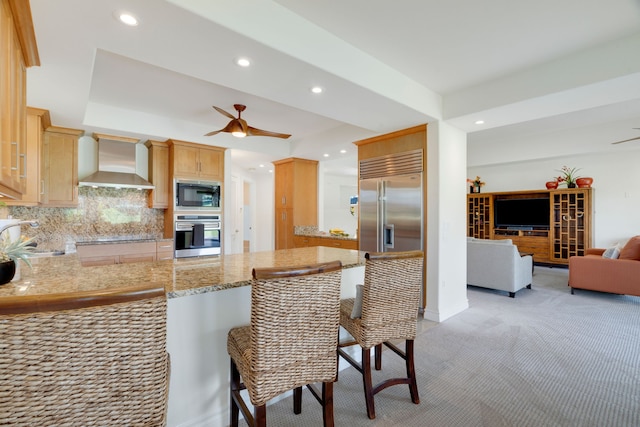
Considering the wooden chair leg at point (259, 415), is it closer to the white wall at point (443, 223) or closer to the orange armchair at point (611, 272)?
the white wall at point (443, 223)

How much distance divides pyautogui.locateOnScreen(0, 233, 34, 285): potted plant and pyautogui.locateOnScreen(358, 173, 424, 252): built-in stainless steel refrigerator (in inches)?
138

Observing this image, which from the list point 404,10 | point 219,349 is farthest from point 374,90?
point 219,349

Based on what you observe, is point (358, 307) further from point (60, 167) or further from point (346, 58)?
point (60, 167)

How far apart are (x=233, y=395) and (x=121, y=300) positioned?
3.62ft

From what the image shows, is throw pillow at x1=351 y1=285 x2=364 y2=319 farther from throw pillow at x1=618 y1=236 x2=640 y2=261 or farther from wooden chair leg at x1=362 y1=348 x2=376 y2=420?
throw pillow at x1=618 y1=236 x2=640 y2=261

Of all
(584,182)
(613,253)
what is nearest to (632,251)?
(613,253)

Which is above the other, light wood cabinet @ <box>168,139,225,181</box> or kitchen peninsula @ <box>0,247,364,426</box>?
light wood cabinet @ <box>168,139,225,181</box>

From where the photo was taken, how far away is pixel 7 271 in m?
1.42

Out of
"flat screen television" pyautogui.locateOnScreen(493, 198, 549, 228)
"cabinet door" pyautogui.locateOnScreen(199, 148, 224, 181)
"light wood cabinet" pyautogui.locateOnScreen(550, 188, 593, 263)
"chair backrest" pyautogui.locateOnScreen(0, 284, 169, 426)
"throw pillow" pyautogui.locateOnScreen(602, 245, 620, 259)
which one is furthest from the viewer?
"flat screen television" pyautogui.locateOnScreen(493, 198, 549, 228)

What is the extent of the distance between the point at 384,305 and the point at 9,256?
6.31ft

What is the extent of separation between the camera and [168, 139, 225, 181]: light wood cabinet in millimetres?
4418

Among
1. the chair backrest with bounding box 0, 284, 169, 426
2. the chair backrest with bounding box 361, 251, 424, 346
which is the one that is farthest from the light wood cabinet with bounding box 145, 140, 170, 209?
the chair backrest with bounding box 0, 284, 169, 426

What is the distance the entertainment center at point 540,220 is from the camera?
642 centimetres

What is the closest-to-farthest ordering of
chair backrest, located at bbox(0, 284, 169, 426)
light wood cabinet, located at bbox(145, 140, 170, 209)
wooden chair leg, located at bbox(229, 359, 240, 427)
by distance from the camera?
chair backrest, located at bbox(0, 284, 169, 426) < wooden chair leg, located at bbox(229, 359, 240, 427) < light wood cabinet, located at bbox(145, 140, 170, 209)
